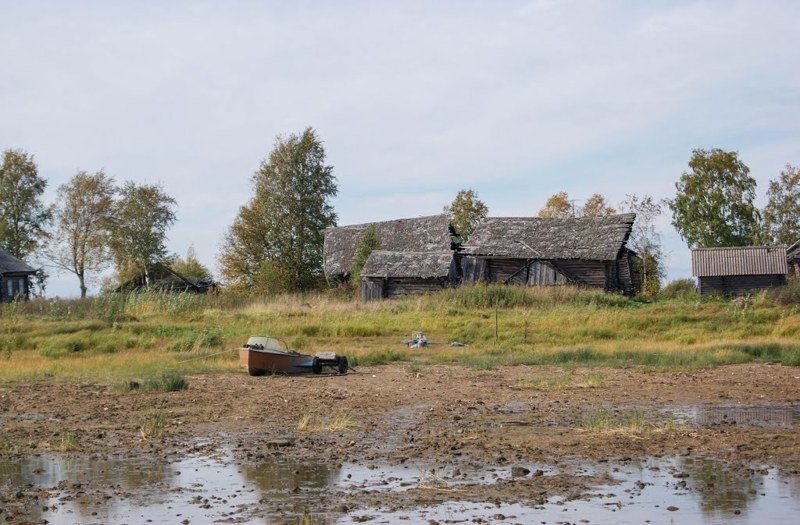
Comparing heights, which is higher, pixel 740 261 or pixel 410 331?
pixel 740 261

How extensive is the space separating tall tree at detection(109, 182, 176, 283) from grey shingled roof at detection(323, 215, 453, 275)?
17.0 metres

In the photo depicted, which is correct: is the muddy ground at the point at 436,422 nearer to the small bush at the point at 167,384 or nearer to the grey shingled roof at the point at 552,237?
the small bush at the point at 167,384

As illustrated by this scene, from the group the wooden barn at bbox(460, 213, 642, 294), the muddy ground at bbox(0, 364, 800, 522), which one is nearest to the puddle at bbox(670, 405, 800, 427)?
the muddy ground at bbox(0, 364, 800, 522)

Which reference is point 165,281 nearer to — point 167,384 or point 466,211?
point 466,211

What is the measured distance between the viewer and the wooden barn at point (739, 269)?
56656mm

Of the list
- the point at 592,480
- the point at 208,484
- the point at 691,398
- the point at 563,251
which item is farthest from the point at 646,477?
the point at 563,251

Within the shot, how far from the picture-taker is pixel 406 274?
53469 millimetres

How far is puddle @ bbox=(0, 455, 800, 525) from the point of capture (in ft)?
31.8

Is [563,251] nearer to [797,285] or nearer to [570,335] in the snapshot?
[797,285]

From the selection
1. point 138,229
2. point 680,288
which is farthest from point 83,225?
point 680,288

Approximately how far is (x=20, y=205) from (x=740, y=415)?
67.0 meters

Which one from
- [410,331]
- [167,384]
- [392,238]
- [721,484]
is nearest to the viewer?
[721,484]

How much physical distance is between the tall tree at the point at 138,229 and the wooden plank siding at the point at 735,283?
133 feet

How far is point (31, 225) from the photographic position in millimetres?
73688
